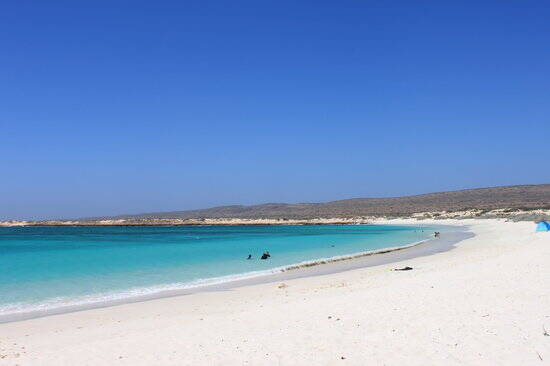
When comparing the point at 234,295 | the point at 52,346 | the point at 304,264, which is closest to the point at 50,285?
the point at 234,295

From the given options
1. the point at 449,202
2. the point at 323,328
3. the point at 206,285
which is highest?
the point at 449,202

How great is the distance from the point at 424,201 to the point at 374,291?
11555cm

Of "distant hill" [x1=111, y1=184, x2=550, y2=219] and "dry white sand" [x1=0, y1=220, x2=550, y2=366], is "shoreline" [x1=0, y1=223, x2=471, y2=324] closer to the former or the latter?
"dry white sand" [x1=0, y1=220, x2=550, y2=366]

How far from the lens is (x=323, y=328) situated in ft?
26.6

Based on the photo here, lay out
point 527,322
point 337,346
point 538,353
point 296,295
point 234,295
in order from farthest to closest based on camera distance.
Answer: point 234,295 → point 296,295 → point 527,322 → point 337,346 → point 538,353

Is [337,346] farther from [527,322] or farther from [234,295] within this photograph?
[234,295]

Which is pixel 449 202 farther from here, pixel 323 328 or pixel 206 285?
pixel 323 328

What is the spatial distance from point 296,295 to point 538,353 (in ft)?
22.7

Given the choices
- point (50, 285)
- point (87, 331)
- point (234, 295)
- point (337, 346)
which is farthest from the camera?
point (50, 285)

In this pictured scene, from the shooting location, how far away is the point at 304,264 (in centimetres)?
2197

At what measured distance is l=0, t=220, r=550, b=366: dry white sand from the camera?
21.7ft

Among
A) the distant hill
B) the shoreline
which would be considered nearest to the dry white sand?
the shoreline

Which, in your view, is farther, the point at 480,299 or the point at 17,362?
the point at 480,299

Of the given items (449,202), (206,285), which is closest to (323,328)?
(206,285)
